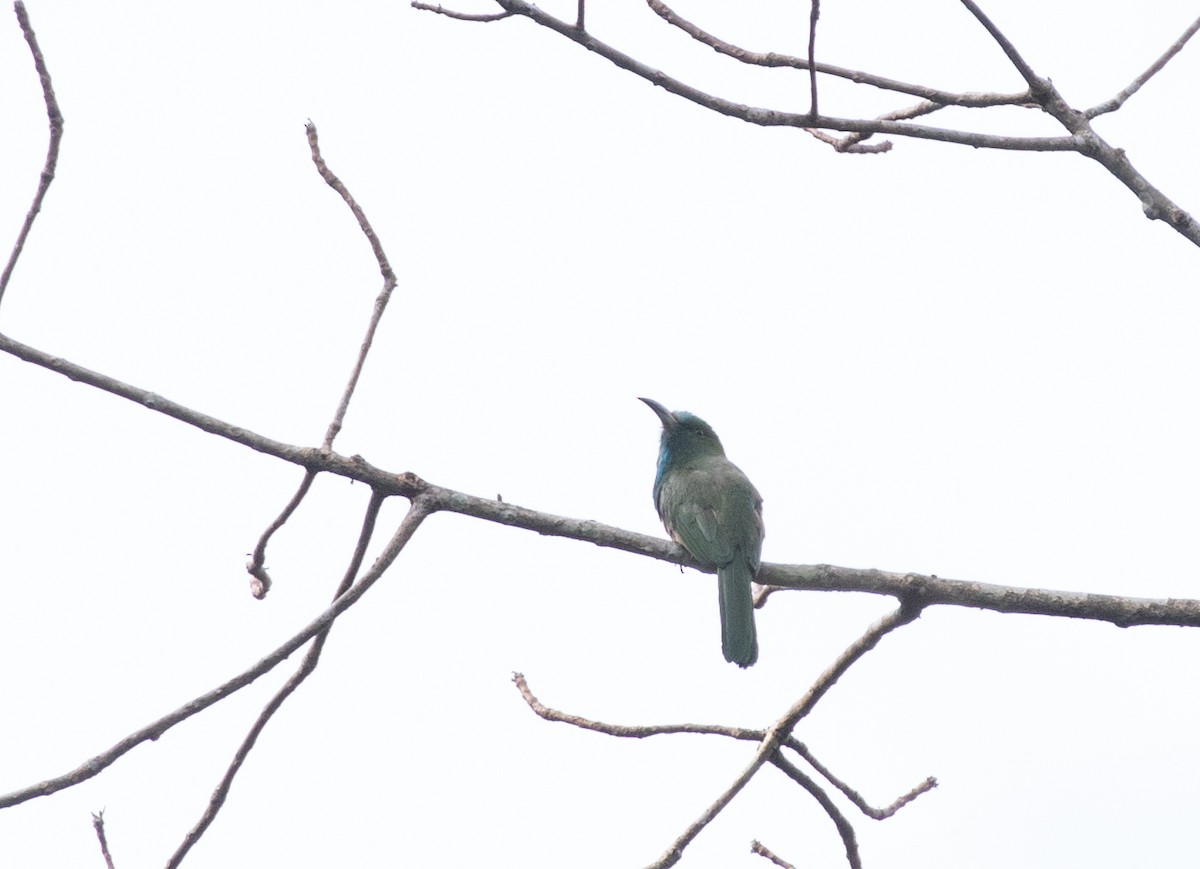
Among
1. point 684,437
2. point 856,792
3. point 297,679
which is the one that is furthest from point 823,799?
point 684,437

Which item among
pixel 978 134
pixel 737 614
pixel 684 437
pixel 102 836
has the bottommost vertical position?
pixel 102 836

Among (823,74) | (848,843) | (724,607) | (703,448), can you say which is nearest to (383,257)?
(823,74)

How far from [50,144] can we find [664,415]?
4.85 metres

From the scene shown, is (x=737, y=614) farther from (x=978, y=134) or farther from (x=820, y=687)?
(x=978, y=134)

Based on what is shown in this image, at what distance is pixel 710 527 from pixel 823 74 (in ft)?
9.59

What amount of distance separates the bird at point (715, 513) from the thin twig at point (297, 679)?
1.99 m

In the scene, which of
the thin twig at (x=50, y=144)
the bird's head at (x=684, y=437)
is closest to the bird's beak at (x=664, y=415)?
the bird's head at (x=684, y=437)

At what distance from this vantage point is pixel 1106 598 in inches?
141

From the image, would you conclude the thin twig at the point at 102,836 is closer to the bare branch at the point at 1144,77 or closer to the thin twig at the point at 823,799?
the thin twig at the point at 823,799

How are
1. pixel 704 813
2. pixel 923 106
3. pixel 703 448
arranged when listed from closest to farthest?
pixel 704 813 < pixel 923 106 < pixel 703 448

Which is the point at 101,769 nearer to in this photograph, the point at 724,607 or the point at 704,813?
the point at 704,813

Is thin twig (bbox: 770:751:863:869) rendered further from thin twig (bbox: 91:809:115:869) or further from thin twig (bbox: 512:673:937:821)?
thin twig (bbox: 91:809:115:869)

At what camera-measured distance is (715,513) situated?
6270 mm

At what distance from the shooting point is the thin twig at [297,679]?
3.05m
